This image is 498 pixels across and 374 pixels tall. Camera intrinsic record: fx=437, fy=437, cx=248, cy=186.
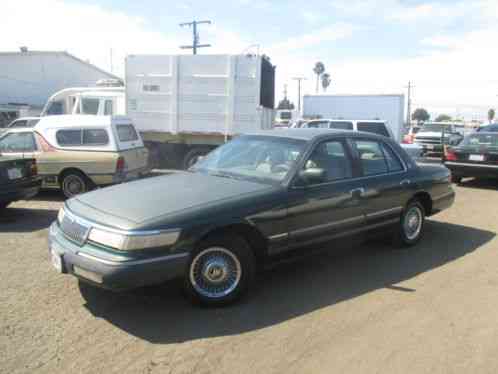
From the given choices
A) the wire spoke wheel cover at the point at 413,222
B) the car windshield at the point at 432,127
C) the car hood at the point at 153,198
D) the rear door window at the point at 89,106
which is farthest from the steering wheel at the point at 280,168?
the car windshield at the point at 432,127

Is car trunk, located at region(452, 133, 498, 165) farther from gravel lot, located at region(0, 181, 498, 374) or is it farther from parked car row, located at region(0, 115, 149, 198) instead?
parked car row, located at region(0, 115, 149, 198)

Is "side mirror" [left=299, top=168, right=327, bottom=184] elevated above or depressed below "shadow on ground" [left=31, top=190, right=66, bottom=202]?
above

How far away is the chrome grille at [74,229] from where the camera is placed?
3.67 meters

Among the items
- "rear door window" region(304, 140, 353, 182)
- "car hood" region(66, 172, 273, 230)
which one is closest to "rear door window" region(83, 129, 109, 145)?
"car hood" region(66, 172, 273, 230)

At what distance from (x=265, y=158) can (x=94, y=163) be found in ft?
17.2

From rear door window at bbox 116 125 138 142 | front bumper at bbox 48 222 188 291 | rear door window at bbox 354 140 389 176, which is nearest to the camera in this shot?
front bumper at bbox 48 222 188 291

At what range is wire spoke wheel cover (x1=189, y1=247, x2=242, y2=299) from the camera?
378 centimetres

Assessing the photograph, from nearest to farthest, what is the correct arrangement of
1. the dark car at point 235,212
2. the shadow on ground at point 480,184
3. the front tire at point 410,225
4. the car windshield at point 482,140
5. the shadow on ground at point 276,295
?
the dark car at point 235,212
the shadow on ground at point 276,295
the front tire at point 410,225
the car windshield at point 482,140
the shadow on ground at point 480,184

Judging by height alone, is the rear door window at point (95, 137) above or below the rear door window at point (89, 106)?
below

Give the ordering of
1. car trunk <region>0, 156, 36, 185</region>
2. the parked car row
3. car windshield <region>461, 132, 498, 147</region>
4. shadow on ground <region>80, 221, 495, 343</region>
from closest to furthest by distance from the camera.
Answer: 1. shadow on ground <region>80, 221, 495, 343</region>
2. car trunk <region>0, 156, 36, 185</region>
3. the parked car row
4. car windshield <region>461, 132, 498, 147</region>

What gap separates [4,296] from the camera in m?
4.14

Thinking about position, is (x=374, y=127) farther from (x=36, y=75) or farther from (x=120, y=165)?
(x=36, y=75)

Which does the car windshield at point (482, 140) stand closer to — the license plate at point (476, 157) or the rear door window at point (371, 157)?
the license plate at point (476, 157)

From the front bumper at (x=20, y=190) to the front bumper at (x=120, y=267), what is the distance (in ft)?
13.2
